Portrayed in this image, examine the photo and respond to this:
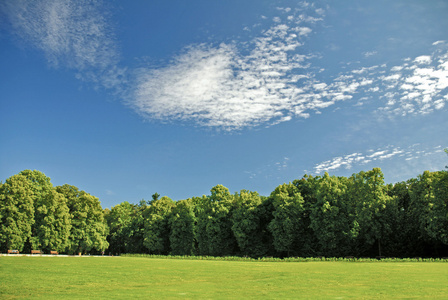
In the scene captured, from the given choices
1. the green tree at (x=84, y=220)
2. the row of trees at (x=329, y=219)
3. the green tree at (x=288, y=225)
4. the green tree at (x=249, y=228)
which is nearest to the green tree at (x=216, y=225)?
the row of trees at (x=329, y=219)

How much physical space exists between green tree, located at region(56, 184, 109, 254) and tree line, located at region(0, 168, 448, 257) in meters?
0.20

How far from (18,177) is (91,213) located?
664 inches

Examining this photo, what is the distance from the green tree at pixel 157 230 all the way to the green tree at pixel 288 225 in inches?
1059

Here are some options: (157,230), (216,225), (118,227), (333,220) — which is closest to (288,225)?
(333,220)

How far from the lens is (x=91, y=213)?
70.2 metres

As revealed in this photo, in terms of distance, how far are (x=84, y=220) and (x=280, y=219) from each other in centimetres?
3919

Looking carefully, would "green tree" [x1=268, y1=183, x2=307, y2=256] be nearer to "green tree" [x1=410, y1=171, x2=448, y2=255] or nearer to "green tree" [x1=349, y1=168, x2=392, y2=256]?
"green tree" [x1=349, y1=168, x2=392, y2=256]

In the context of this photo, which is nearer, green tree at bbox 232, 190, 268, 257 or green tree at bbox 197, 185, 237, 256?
green tree at bbox 232, 190, 268, 257

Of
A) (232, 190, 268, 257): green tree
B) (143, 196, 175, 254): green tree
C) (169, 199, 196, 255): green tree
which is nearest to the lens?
(232, 190, 268, 257): green tree

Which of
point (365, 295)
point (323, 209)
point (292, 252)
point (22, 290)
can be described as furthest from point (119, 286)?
point (292, 252)

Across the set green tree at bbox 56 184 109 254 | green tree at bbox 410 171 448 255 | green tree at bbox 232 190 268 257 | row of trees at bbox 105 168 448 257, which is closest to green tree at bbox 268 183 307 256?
row of trees at bbox 105 168 448 257

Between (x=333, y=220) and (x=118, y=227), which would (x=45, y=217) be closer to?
(x=118, y=227)

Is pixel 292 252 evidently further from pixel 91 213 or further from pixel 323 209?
pixel 91 213

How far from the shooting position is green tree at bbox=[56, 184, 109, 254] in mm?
66625
